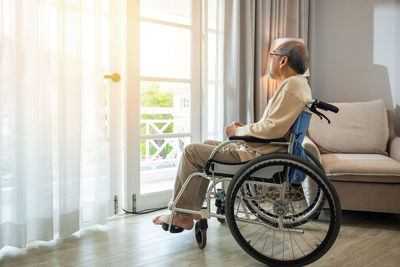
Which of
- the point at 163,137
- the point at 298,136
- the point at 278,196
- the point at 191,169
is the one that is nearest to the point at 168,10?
the point at 163,137

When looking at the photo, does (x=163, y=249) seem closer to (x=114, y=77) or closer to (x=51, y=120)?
(x=51, y=120)

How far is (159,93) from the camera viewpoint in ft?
8.28

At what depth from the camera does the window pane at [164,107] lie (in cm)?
247

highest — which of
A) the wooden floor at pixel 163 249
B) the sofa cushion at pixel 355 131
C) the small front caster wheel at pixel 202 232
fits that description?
the sofa cushion at pixel 355 131

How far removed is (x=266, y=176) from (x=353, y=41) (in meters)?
2.23

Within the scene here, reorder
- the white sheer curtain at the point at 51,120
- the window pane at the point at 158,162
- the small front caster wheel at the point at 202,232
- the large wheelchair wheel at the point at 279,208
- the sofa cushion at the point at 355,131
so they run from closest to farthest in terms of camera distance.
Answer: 1. the large wheelchair wheel at the point at 279,208
2. the white sheer curtain at the point at 51,120
3. the small front caster wheel at the point at 202,232
4. the window pane at the point at 158,162
5. the sofa cushion at the point at 355,131

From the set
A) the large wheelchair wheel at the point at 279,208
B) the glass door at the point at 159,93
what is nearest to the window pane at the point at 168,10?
the glass door at the point at 159,93

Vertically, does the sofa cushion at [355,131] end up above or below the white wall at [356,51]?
below

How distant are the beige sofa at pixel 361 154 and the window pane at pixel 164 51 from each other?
1033 mm

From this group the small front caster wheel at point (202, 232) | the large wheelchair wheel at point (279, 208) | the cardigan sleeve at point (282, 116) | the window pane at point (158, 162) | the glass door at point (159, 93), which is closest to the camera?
the large wheelchair wheel at point (279, 208)

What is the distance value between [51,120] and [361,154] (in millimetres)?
2128

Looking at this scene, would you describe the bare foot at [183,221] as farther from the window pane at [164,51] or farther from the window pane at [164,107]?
the window pane at [164,51]

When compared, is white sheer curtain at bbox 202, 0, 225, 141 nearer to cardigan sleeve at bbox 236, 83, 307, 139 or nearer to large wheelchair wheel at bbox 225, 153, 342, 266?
large wheelchair wheel at bbox 225, 153, 342, 266

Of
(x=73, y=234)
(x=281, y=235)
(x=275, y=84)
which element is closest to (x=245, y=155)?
(x=281, y=235)
